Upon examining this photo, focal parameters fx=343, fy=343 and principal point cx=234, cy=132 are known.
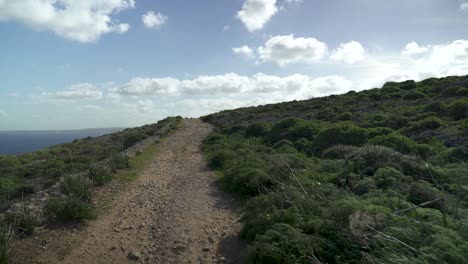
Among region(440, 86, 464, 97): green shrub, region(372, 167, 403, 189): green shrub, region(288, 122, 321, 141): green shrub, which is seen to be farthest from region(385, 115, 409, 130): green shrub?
region(372, 167, 403, 189): green shrub

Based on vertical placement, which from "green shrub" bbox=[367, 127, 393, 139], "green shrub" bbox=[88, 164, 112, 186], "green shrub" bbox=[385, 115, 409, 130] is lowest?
"green shrub" bbox=[88, 164, 112, 186]

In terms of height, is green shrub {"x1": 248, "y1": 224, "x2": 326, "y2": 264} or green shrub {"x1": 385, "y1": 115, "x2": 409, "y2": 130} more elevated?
green shrub {"x1": 385, "y1": 115, "x2": 409, "y2": 130}

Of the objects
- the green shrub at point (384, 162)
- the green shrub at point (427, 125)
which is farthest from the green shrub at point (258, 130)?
the green shrub at point (384, 162)

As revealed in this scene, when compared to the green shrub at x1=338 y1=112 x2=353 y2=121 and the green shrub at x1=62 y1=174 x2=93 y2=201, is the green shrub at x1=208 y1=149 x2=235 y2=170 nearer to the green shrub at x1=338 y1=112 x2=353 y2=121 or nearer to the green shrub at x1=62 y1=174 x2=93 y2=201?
the green shrub at x1=62 y1=174 x2=93 y2=201

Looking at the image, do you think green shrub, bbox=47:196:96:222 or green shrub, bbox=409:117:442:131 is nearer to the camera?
green shrub, bbox=47:196:96:222

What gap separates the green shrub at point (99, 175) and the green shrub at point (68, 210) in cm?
229

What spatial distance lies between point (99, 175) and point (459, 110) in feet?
49.7

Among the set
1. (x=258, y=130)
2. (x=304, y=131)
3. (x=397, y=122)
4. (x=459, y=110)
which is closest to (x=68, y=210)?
(x=304, y=131)

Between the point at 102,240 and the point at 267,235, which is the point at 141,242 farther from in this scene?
the point at 267,235

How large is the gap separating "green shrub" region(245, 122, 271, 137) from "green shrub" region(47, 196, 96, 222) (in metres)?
13.9

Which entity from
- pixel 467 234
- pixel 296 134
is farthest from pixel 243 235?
pixel 296 134

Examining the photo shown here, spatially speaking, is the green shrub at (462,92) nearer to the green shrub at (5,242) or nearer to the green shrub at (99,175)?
the green shrub at (99,175)

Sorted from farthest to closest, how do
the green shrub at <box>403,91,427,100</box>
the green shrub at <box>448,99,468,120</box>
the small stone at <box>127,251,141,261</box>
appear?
the green shrub at <box>403,91,427,100</box> < the green shrub at <box>448,99,468,120</box> < the small stone at <box>127,251,141,261</box>

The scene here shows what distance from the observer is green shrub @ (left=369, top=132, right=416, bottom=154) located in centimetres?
1059
